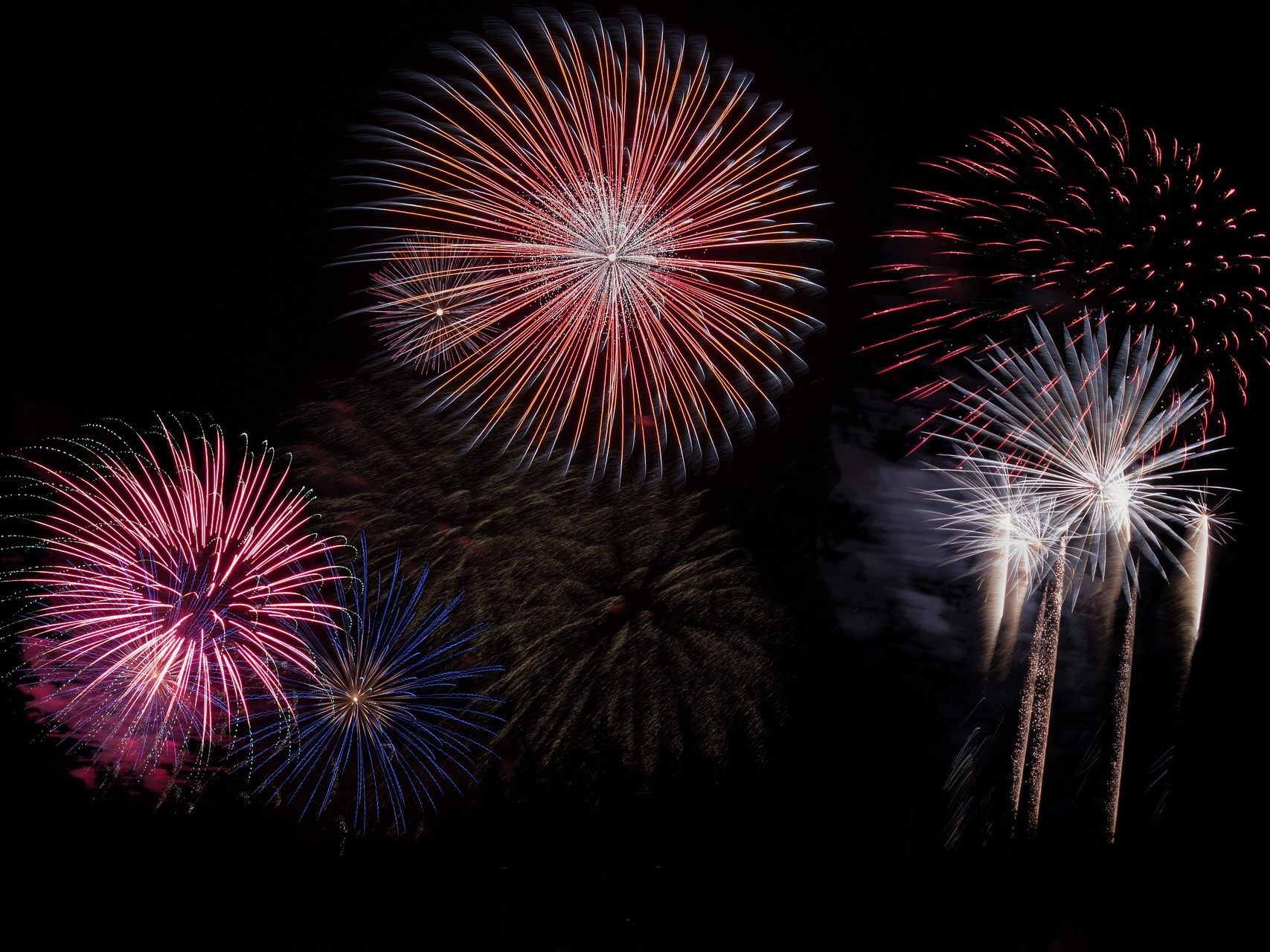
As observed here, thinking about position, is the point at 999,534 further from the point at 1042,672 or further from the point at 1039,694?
the point at 1039,694

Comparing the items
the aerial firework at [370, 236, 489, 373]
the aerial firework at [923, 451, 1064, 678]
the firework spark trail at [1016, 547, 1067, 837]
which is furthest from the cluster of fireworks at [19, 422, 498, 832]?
the firework spark trail at [1016, 547, 1067, 837]

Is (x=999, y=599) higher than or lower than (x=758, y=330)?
higher

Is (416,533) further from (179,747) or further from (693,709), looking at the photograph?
(179,747)

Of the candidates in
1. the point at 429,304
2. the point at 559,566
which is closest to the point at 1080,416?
the point at 559,566

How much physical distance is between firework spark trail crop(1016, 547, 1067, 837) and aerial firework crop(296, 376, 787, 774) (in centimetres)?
452

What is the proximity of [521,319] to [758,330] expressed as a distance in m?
2.61

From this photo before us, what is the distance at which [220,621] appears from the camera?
7906 millimetres

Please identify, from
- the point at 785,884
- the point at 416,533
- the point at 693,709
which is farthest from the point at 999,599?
the point at 416,533

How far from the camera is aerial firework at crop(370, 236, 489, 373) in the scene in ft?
26.3

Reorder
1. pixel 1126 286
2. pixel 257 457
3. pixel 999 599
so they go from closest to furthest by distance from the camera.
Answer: pixel 1126 286, pixel 257 457, pixel 999 599

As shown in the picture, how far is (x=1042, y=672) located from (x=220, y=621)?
1179cm

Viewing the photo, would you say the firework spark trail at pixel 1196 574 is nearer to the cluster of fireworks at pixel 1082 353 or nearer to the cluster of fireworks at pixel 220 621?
the cluster of fireworks at pixel 1082 353

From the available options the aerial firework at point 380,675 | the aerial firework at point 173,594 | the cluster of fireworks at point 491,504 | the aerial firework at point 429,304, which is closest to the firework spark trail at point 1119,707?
the cluster of fireworks at point 491,504

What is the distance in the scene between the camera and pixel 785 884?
1493 centimetres
